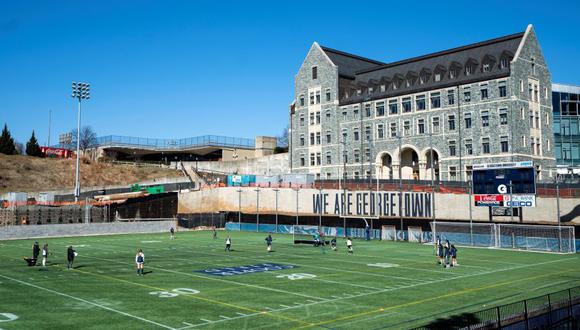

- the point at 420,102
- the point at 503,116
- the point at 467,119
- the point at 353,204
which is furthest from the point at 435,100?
the point at 353,204

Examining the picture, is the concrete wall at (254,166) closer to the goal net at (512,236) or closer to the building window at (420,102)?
the building window at (420,102)

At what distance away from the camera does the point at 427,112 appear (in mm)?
82188

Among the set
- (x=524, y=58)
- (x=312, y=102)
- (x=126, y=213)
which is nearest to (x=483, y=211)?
(x=524, y=58)

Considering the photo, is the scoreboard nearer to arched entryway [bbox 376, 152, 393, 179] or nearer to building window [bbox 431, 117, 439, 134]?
building window [bbox 431, 117, 439, 134]

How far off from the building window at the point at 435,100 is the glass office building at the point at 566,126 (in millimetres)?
23355

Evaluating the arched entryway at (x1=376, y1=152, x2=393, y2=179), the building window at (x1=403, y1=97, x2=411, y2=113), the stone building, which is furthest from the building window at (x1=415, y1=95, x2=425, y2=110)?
the arched entryway at (x1=376, y1=152, x2=393, y2=179)

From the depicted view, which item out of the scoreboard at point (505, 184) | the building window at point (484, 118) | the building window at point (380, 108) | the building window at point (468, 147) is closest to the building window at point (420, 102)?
the building window at point (380, 108)

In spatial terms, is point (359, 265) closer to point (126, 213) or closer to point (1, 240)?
point (1, 240)

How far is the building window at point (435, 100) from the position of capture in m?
80.9

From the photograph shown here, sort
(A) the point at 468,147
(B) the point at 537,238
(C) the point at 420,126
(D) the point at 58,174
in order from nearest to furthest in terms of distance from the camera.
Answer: (B) the point at 537,238 < (A) the point at 468,147 < (C) the point at 420,126 < (D) the point at 58,174

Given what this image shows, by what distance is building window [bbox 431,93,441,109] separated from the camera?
266ft

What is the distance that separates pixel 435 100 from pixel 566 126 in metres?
26.0

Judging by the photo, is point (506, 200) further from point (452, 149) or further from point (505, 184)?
point (452, 149)

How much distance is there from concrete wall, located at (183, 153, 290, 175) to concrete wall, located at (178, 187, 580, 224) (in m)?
22.0
